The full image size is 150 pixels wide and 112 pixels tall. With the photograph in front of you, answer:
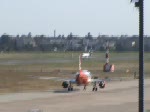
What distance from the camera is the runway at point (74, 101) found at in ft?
104

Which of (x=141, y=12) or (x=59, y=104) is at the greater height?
(x=141, y=12)

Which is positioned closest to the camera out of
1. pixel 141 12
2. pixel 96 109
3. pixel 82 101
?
pixel 141 12

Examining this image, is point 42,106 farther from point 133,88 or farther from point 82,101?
point 133,88

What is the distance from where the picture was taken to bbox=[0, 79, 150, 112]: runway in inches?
1252

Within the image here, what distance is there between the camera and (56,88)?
48.9 m

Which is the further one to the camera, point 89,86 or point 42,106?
point 89,86

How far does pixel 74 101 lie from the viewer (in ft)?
121

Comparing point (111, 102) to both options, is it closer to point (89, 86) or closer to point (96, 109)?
point (96, 109)

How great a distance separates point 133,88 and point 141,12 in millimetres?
41320

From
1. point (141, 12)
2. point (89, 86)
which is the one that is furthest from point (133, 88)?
point (141, 12)

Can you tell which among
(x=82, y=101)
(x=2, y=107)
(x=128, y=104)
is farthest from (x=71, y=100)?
(x=2, y=107)

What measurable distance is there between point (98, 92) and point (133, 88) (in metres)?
6.03

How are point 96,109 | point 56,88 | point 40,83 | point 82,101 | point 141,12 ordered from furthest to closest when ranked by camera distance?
1. point 40,83
2. point 56,88
3. point 82,101
4. point 96,109
5. point 141,12

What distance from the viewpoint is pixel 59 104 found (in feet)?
113
